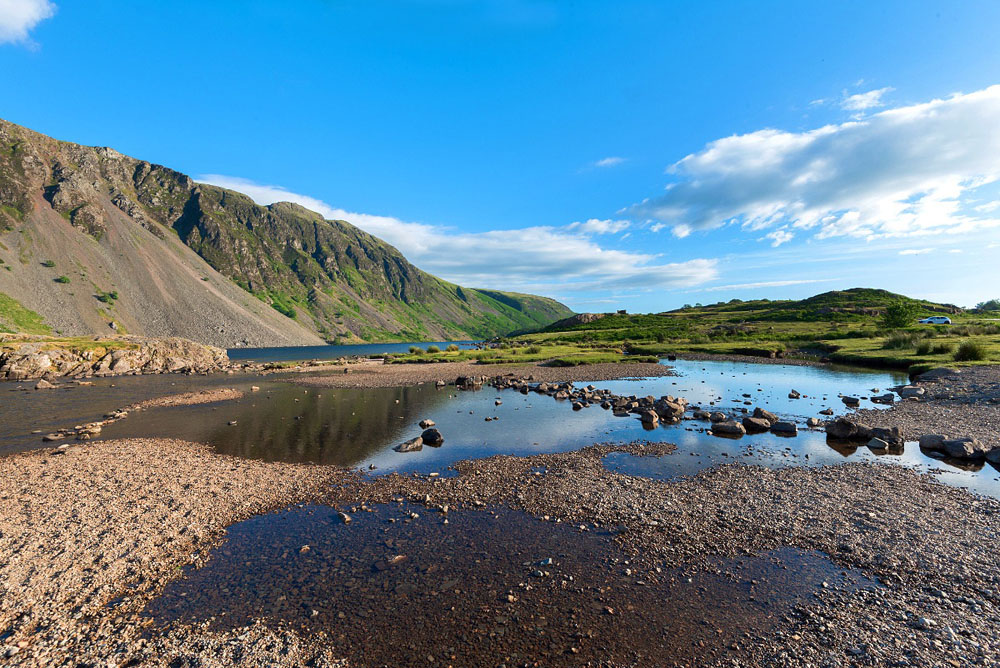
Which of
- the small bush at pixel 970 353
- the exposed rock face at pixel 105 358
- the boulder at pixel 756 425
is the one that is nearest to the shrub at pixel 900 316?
the small bush at pixel 970 353

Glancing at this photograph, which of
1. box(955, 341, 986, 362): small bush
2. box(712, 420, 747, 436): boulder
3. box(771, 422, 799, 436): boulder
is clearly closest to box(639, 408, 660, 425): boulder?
box(712, 420, 747, 436): boulder

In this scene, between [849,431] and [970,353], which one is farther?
[970,353]

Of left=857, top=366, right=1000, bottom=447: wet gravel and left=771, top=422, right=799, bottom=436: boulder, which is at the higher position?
left=857, top=366, right=1000, bottom=447: wet gravel

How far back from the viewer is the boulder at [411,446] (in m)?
28.2

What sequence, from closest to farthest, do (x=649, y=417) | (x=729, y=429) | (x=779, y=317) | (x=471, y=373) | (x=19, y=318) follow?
1. (x=729, y=429)
2. (x=649, y=417)
3. (x=471, y=373)
4. (x=19, y=318)
5. (x=779, y=317)

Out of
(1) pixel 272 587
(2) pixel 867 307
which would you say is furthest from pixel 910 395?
(2) pixel 867 307

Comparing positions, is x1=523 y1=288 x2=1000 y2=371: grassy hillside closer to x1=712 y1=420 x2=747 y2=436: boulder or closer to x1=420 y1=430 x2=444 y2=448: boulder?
x1=712 y1=420 x2=747 y2=436: boulder

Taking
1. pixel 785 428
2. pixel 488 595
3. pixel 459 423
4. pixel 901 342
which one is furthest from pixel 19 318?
pixel 901 342

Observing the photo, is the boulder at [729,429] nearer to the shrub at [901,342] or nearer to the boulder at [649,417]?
the boulder at [649,417]

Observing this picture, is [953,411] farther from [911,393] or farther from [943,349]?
[943,349]

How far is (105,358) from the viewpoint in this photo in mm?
74875

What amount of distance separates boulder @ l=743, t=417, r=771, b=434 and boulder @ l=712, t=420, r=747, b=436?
0.71 metres

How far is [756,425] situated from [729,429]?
134 inches

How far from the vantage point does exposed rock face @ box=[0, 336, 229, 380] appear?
2635 inches
